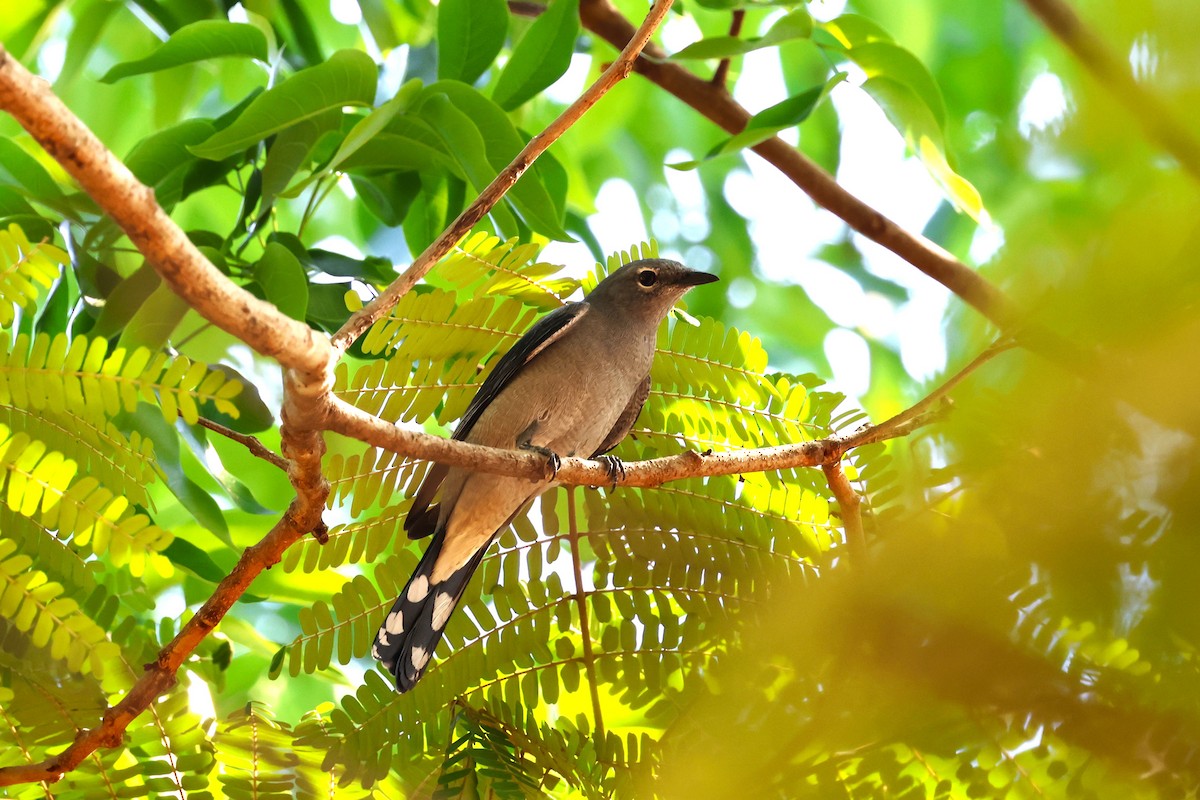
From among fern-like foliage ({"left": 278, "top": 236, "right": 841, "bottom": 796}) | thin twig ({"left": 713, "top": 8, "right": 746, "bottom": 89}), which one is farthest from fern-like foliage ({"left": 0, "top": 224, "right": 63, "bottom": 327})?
thin twig ({"left": 713, "top": 8, "right": 746, "bottom": 89})

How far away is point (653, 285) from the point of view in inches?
156

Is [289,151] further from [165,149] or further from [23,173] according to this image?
[23,173]

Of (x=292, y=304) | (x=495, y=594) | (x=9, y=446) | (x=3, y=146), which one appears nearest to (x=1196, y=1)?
(x=9, y=446)

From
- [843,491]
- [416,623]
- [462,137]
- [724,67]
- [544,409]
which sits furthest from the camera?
[724,67]

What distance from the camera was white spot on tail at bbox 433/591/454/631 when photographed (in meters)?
2.44

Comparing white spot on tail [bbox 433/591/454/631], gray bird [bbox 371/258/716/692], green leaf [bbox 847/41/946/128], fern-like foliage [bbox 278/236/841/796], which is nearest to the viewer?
fern-like foliage [bbox 278/236/841/796]

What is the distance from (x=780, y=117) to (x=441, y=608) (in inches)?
70.2

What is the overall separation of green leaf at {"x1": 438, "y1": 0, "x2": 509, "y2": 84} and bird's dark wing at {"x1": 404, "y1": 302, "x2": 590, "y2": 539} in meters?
0.83

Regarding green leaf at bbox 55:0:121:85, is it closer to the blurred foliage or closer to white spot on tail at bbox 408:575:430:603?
the blurred foliage

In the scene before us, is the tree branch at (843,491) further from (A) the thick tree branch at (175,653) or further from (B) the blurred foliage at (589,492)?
(A) the thick tree branch at (175,653)

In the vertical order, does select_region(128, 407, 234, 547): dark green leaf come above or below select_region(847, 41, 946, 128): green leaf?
below

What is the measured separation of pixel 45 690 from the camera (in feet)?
6.85

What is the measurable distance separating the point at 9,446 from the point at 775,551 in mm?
1730

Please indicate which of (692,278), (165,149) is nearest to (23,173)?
(165,149)
